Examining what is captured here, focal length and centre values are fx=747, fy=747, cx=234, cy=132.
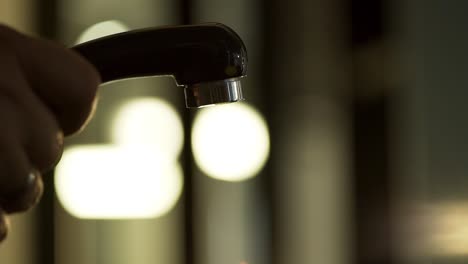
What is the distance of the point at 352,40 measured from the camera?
1.00 m

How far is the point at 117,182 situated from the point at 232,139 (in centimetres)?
16

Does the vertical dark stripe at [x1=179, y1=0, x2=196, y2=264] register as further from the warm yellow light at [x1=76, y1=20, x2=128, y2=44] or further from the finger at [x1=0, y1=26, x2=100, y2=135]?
the finger at [x1=0, y1=26, x2=100, y2=135]

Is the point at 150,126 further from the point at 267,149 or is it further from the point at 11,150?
the point at 11,150

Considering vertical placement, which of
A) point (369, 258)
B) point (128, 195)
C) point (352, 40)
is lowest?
point (369, 258)

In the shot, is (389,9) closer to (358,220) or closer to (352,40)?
(352,40)

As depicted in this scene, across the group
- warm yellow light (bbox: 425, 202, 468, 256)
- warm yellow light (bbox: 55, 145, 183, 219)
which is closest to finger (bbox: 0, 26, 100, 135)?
warm yellow light (bbox: 55, 145, 183, 219)

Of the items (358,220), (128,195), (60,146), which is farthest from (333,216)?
(60,146)

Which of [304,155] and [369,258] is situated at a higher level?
[304,155]

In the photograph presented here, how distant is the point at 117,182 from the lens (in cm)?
95

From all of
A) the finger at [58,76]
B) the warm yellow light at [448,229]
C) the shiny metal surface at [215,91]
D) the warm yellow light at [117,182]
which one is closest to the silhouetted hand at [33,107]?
the finger at [58,76]

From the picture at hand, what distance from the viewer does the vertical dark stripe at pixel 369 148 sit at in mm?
1014

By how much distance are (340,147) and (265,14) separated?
21cm

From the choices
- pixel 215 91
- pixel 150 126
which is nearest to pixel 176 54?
pixel 215 91

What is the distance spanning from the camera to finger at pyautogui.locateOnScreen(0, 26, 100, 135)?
19cm
